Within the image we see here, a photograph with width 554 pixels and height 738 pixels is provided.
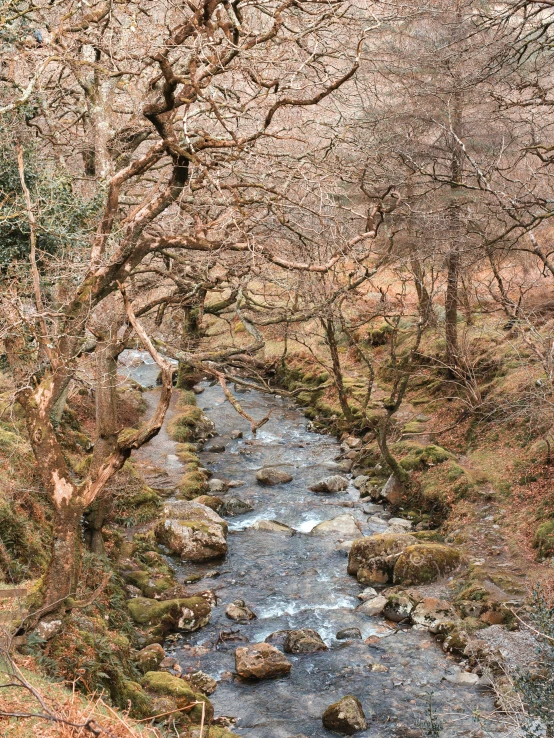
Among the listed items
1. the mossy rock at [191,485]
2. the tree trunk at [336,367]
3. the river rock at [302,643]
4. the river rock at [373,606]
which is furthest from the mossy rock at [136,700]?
the tree trunk at [336,367]

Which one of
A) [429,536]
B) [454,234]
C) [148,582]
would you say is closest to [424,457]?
[429,536]

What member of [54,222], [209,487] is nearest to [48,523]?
[54,222]

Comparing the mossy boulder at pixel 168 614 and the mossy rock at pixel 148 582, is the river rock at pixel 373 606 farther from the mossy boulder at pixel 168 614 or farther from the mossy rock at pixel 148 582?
the mossy rock at pixel 148 582

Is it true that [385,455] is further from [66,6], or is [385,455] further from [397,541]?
[66,6]

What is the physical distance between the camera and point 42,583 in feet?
20.1

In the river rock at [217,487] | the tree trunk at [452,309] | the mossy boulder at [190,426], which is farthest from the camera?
the mossy boulder at [190,426]

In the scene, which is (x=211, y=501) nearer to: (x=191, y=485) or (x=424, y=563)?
(x=191, y=485)

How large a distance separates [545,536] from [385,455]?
413 centimetres

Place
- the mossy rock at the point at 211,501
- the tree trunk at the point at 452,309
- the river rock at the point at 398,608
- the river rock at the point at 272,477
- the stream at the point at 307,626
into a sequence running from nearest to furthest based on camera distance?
the stream at the point at 307,626 < the river rock at the point at 398,608 < the mossy rock at the point at 211,501 < the river rock at the point at 272,477 < the tree trunk at the point at 452,309

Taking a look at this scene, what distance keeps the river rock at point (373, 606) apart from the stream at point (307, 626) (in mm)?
154

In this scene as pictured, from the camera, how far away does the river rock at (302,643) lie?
29.8 feet

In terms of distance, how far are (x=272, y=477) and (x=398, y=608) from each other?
6193mm

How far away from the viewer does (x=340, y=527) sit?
42.5 feet

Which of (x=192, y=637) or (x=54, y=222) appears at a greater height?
(x=54, y=222)
